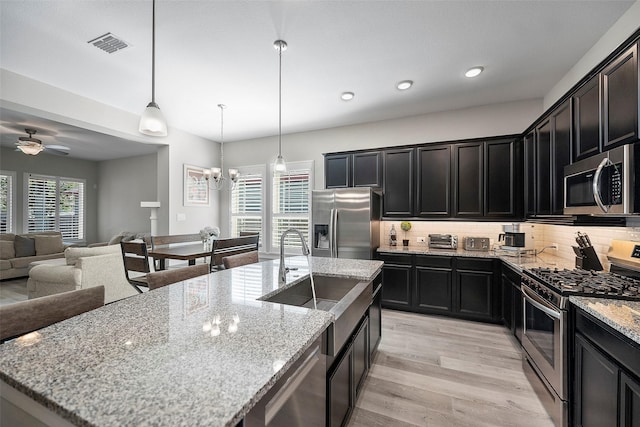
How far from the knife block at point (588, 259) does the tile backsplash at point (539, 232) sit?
116 millimetres

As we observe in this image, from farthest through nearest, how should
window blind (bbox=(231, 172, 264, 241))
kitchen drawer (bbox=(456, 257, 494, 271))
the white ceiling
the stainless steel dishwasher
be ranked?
window blind (bbox=(231, 172, 264, 241)) → kitchen drawer (bbox=(456, 257, 494, 271)) → the white ceiling → the stainless steel dishwasher

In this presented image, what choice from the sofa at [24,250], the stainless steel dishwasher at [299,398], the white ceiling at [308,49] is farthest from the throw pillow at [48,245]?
the stainless steel dishwasher at [299,398]

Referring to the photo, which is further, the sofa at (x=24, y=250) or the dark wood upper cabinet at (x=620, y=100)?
the sofa at (x=24, y=250)

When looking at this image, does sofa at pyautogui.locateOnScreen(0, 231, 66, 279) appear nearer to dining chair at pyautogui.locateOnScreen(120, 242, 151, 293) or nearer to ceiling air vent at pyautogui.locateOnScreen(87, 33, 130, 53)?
dining chair at pyautogui.locateOnScreen(120, 242, 151, 293)

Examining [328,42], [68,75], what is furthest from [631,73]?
[68,75]

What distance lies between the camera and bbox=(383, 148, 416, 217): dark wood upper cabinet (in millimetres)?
4008

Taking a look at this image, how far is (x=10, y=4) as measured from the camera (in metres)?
2.04

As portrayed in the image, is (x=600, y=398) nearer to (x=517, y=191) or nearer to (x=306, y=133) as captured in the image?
(x=517, y=191)

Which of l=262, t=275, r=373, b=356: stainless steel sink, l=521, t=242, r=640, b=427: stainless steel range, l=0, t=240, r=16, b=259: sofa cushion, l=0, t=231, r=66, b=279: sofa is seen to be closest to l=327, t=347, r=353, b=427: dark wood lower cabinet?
l=262, t=275, r=373, b=356: stainless steel sink

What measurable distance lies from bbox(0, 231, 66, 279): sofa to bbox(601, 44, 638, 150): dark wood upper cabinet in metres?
8.96

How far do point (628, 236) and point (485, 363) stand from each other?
1.58 m

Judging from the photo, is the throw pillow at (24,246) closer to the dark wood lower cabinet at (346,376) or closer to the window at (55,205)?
the window at (55,205)

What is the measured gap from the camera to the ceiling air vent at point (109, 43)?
7.86 ft

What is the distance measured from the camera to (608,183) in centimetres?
171
